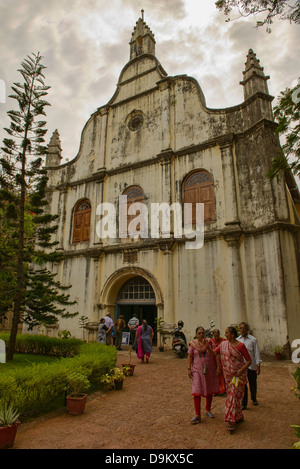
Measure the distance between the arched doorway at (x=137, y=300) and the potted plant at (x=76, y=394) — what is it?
801cm

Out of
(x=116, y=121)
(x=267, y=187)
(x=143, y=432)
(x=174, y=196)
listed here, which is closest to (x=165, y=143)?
(x=174, y=196)

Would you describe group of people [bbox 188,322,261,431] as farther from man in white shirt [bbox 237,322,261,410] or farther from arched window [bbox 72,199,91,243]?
arched window [bbox 72,199,91,243]

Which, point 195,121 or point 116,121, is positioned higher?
point 116,121

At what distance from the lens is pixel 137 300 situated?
1351cm

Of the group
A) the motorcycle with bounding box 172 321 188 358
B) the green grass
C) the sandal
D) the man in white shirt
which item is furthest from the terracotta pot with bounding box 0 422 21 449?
the motorcycle with bounding box 172 321 188 358

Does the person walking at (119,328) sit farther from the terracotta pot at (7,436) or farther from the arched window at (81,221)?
the terracotta pot at (7,436)

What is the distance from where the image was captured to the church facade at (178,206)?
1006 cm

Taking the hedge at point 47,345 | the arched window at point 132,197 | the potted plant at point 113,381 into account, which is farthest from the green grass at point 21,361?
the arched window at point 132,197

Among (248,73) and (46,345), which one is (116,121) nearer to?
(248,73)

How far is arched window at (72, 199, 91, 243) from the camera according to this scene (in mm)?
15445

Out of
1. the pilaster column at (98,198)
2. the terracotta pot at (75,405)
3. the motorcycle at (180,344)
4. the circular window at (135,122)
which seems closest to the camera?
the terracotta pot at (75,405)

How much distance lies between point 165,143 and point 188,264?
19.4 ft

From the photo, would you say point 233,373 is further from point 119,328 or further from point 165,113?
point 165,113

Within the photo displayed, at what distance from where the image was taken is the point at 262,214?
10398mm
